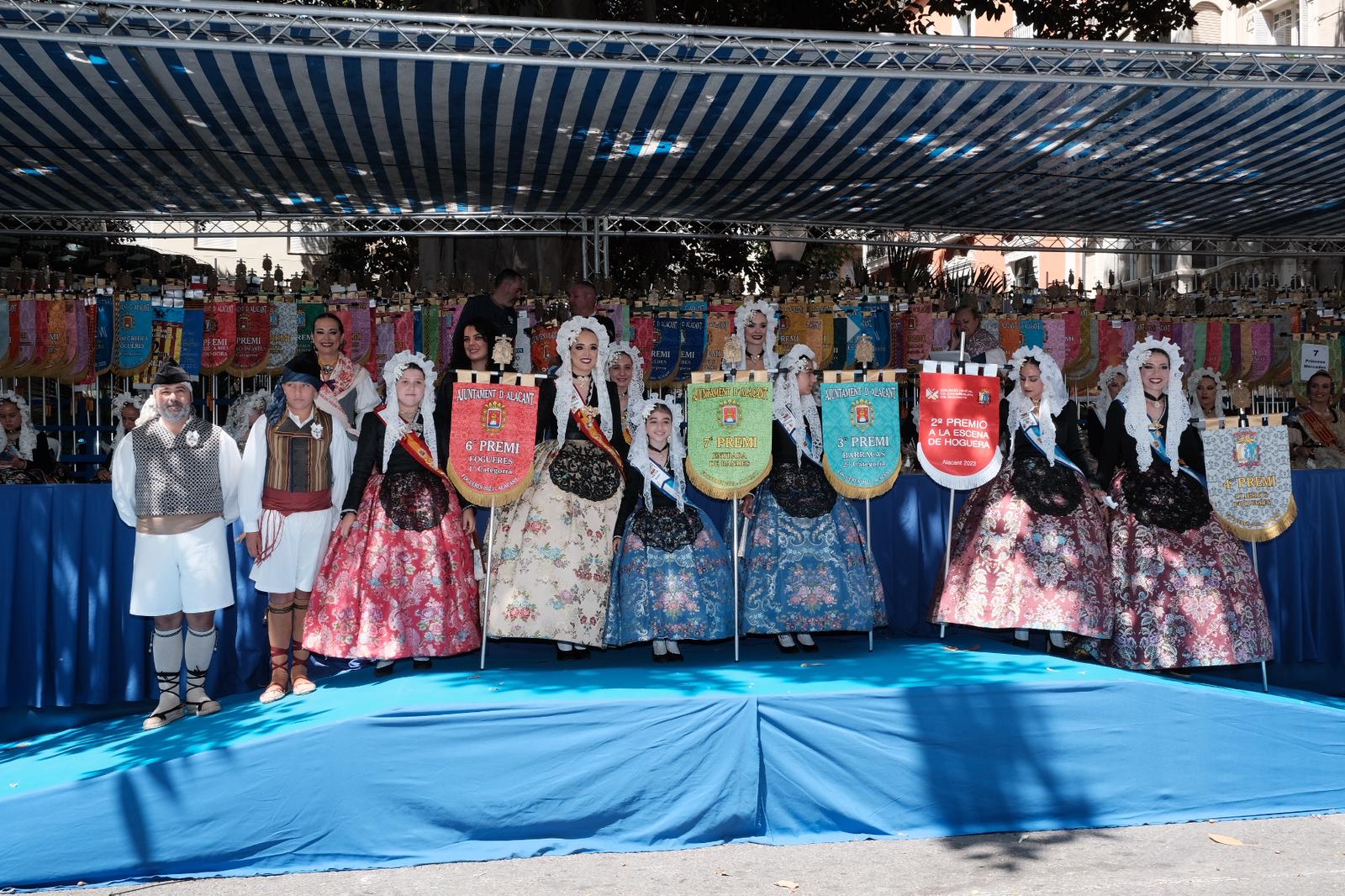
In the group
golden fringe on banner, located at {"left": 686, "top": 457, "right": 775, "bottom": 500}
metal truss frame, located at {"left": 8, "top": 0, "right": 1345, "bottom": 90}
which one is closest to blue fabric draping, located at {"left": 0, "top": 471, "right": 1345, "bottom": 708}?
golden fringe on banner, located at {"left": 686, "top": 457, "right": 775, "bottom": 500}

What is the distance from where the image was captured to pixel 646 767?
15.0 ft

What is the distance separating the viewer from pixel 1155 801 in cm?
482

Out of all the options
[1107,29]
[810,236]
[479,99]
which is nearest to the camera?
[479,99]

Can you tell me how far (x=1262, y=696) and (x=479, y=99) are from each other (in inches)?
189

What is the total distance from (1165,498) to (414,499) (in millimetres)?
3256

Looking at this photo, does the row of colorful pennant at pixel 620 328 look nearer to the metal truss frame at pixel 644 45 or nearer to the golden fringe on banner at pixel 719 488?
the metal truss frame at pixel 644 45

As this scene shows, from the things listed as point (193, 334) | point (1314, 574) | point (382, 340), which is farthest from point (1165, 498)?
point (193, 334)

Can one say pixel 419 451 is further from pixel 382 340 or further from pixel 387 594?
pixel 382 340

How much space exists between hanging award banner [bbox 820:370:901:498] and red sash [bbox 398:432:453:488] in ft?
5.36

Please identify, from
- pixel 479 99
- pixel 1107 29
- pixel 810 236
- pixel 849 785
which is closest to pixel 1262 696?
pixel 849 785

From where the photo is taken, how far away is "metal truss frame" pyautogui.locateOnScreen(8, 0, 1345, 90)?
572 centimetres

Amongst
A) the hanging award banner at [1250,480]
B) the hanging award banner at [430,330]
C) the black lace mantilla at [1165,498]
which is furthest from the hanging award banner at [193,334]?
the hanging award banner at [1250,480]

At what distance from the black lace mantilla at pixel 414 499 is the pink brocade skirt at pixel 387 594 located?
0.02 metres

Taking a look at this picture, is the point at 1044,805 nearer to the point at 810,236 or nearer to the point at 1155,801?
the point at 1155,801
